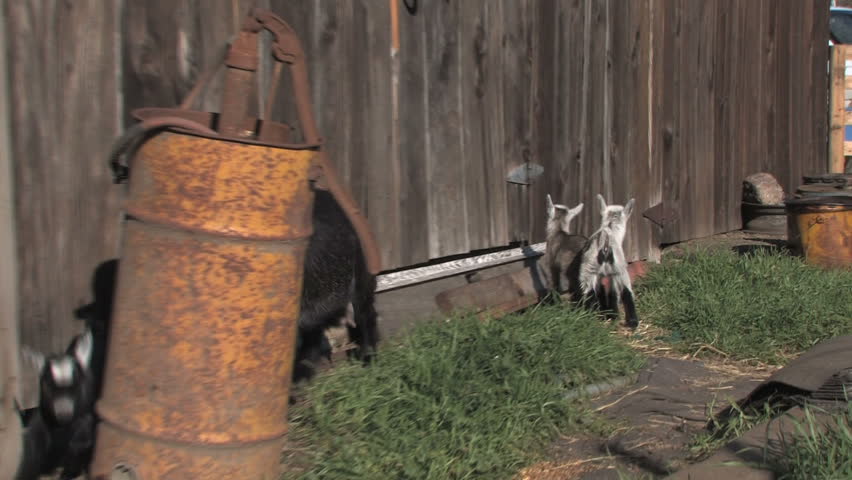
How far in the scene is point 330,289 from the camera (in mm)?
3713

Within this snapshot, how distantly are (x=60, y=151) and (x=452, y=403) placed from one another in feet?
5.89

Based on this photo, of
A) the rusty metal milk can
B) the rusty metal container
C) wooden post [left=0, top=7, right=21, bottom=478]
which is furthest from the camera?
the rusty metal container

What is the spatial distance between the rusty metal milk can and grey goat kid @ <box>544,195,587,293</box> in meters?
3.12

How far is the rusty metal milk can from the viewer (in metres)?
2.53

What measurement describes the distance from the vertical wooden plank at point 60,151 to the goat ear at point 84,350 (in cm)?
7

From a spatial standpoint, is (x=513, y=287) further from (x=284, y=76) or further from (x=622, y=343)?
(x=284, y=76)

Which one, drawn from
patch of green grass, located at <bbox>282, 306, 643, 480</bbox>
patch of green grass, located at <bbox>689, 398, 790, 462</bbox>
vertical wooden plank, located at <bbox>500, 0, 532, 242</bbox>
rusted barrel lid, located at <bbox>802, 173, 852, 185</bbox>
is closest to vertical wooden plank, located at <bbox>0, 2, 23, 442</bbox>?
patch of green grass, located at <bbox>282, 306, 643, 480</bbox>

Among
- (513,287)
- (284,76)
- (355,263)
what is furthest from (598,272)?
(284,76)

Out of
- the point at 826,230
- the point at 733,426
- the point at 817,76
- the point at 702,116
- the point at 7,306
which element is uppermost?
the point at 817,76

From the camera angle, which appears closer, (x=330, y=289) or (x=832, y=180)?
(x=330, y=289)

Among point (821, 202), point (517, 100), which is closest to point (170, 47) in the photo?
point (517, 100)

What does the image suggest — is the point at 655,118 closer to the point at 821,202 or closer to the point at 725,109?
the point at 821,202

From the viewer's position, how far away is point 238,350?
8.59ft

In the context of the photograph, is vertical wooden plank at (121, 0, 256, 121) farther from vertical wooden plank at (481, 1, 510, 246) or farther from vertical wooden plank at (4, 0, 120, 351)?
vertical wooden plank at (481, 1, 510, 246)
